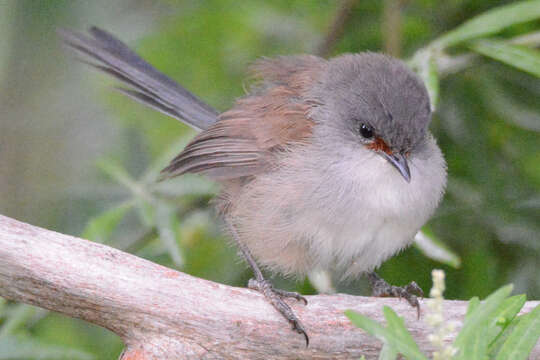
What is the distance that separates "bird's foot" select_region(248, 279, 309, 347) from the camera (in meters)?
2.98

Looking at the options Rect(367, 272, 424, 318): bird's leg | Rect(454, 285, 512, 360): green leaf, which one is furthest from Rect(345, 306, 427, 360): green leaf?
Rect(367, 272, 424, 318): bird's leg

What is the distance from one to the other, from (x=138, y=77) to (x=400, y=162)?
171 centimetres

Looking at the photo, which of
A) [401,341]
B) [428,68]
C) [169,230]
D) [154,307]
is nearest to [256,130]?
[169,230]

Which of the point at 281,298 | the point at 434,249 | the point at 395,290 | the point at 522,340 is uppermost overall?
the point at 434,249

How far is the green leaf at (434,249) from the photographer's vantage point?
365 centimetres

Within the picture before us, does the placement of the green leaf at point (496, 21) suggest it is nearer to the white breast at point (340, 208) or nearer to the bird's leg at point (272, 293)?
the white breast at point (340, 208)

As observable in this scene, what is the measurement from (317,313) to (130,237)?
6.92 ft

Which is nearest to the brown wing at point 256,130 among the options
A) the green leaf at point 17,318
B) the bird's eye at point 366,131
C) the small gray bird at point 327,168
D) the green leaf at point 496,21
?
the small gray bird at point 327,168

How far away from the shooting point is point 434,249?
377 cm

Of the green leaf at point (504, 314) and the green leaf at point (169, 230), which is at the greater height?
the green leaf at point (169, 230)

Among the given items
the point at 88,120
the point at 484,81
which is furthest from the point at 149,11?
the point at 484,81

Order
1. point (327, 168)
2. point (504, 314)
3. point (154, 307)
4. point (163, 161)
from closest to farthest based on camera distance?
1. point (504, 314)
2. point (154, 307)
3. point (327, 168)
4. point (163, 161)

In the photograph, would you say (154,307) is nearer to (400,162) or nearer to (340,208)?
(340,208)

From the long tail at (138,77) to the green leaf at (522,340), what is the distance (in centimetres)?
259
